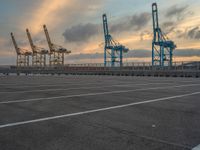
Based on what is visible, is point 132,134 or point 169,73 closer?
point 132,134

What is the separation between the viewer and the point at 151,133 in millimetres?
4262

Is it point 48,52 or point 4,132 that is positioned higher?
point 48,52

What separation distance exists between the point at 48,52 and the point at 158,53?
51576 millimetres

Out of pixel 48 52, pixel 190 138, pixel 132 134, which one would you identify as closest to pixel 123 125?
pixel 132 134

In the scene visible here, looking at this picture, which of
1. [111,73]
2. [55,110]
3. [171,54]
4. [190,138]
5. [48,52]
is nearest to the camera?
[190,138]

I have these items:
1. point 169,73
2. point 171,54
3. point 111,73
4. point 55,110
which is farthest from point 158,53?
point 55,110

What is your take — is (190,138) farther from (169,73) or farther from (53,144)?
(169,73)

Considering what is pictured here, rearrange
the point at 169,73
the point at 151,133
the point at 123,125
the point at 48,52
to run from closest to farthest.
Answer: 1. the point at 151,133
2. the point at 123,125
3. the point at 169,73
4. the point at 48,52

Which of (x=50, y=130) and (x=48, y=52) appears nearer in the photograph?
(x=50, y=130)

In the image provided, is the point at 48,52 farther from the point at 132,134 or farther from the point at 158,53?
the point at 132,134

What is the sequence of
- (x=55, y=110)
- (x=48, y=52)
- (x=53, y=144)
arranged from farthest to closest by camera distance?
(x=48, y=52) < (x=55, y=110) < (x=53, y=144)

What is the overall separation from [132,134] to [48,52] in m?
100

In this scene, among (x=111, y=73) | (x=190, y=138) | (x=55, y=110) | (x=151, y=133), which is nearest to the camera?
(x=190, y=138)

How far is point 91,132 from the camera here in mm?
4312
